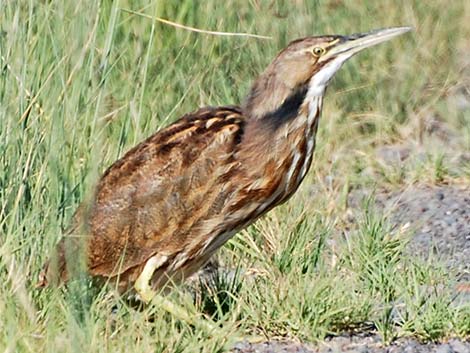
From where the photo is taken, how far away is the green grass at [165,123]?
18.6ft

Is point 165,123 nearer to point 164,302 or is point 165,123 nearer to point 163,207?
point 163,207

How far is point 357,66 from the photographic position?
9.86 m

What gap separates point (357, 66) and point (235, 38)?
3.02 ft

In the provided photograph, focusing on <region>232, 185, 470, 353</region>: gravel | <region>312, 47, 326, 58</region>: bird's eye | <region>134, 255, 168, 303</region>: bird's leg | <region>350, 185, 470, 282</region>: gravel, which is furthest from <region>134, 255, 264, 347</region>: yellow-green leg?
<region>350, 185, 470, 282</region>: gravel

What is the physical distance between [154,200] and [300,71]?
812 millimetres

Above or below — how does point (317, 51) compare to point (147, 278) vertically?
above

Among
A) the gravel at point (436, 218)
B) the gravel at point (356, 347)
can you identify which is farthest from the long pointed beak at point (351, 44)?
the gravel at point (356, 347)

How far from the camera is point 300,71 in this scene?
6.61 m

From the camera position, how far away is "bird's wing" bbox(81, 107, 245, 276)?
6.39 meters

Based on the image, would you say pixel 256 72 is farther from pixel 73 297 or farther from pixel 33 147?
pixel 73 297

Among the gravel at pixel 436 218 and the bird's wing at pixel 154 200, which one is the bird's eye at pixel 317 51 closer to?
the bird's wing at pixel 154 200

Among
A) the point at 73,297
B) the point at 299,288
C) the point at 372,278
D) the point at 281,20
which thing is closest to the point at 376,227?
the point at 372,278

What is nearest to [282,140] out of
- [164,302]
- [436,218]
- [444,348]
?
[164,302]

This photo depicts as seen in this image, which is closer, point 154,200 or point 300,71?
point 154,200
